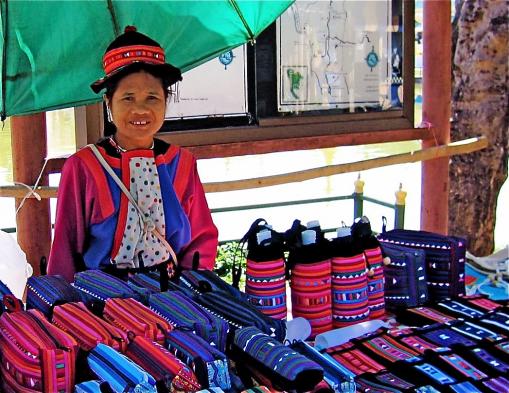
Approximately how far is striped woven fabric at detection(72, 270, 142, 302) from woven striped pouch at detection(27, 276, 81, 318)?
1.6 inches

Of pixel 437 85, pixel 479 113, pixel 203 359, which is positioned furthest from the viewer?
pixel 479 113

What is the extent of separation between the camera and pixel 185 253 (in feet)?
9.48

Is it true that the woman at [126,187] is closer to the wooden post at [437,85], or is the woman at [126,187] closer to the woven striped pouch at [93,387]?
the woven striped pouch at [93,387]

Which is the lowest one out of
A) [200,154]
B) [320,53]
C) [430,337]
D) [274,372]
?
[430,337]

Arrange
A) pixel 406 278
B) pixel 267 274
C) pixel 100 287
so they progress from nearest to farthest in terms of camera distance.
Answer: pixel 100 287 → pixel 267 274 → pixel 406 278

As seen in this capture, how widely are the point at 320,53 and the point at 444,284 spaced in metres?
1.79

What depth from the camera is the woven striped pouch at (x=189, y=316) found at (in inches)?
69.6

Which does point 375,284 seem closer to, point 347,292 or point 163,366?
point 347,292

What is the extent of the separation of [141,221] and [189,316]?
944 mm

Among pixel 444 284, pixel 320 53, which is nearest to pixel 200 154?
pixel 320 53

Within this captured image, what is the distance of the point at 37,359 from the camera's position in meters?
1.52

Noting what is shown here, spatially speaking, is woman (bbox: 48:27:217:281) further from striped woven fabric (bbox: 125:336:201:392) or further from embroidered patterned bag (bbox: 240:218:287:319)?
striped woven fabric (bbox: 125:336:201:392)

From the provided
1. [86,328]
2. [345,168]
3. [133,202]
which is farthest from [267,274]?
[345,168]

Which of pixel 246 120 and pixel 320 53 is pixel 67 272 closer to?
pixel 246 120
